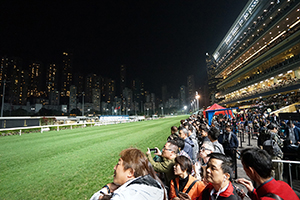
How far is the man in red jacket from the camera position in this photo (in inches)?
57.5

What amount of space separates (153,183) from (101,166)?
229 inches

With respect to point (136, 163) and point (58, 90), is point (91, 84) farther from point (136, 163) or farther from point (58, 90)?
point (136, 163)

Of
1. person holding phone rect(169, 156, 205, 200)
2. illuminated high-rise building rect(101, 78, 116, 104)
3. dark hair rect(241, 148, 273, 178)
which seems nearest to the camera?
dark hair rect(241, 148, 273, 178)

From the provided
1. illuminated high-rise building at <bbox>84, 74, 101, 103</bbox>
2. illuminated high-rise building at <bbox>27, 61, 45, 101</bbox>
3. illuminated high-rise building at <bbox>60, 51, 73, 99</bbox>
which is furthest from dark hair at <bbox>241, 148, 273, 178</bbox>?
illuminated high-rise building at <bbox>84, 74, 101, 103</bbox>

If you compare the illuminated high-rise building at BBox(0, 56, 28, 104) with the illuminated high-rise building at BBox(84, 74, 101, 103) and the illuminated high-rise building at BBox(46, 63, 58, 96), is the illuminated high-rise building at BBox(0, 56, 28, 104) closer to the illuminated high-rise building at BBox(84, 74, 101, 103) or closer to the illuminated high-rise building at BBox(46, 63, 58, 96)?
the illuminated high-rise building at BBox(46, 63, 58, 96)

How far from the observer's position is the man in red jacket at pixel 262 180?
1.46m

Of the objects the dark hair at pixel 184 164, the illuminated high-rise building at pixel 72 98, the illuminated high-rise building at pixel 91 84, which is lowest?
the dark hair at pixel 184 164

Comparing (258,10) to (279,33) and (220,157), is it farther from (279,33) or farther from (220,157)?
(220,157)

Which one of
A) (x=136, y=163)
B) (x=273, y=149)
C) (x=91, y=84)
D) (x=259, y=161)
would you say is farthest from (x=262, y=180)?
(x=91, y=84)

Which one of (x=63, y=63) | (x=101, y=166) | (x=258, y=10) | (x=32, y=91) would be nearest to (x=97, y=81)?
(x=63, y=63)

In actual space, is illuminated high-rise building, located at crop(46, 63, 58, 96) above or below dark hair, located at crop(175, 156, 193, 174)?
above

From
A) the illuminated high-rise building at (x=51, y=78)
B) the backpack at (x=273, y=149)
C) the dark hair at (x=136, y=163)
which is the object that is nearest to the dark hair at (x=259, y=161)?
the dark hair at (x=136, y=163)

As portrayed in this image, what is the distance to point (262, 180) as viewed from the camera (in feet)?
5.56

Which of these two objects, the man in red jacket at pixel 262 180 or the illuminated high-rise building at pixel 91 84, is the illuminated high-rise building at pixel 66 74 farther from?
the man in red jacket at pixel 262 180
